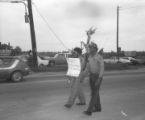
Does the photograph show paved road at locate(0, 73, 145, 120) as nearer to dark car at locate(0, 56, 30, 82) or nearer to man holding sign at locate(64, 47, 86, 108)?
man holding sign at locate(64, 47, 86, 108)

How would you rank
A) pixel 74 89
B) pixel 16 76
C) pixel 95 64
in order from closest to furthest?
pixel 95 64
pixel 74 89
pixel 16 76

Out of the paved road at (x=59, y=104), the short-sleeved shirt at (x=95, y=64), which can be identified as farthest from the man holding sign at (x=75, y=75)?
the short-sleeved shirt at (x=95, y=64)

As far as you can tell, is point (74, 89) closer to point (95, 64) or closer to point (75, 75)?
point (75, 75)

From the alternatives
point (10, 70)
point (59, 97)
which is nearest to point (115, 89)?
point (59, 97)

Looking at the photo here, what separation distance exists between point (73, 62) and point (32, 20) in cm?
1655

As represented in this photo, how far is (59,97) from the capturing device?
10.4 metres

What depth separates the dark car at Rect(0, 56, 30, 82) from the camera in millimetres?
15254

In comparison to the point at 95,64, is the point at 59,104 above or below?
below

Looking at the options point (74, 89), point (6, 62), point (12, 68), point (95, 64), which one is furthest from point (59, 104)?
point (6, 62)

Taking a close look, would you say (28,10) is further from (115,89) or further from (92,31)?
(92,31)

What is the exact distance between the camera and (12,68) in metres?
15.5

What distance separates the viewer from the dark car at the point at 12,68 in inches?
601

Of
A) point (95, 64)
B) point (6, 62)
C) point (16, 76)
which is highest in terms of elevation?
point (95, 64)

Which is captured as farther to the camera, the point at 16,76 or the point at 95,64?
the point at 16,76
